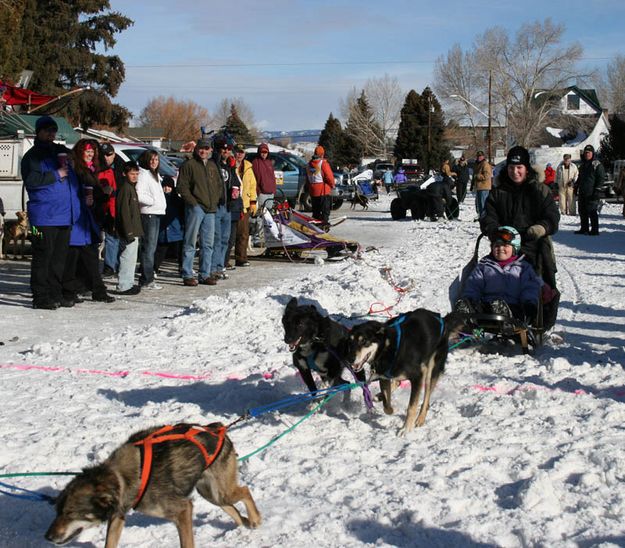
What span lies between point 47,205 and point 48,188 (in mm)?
179

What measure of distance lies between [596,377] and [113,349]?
3996 millimetres

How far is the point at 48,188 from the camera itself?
8.36 metres

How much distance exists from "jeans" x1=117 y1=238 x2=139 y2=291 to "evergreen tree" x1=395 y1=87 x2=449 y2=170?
232 feet

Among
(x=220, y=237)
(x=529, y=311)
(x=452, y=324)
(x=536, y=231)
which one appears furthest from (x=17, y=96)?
(x=452, y=324)

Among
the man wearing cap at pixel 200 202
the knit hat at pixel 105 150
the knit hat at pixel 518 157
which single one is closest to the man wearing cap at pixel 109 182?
the knit hat at pixel 105 150

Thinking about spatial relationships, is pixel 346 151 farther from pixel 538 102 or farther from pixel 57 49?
pixel 57 49

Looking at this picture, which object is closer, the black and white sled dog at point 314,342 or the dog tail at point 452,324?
the black and white sled dog at point 314,342

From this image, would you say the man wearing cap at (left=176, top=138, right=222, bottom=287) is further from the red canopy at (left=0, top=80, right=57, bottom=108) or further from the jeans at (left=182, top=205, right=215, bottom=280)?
the red canopy at (left=0, top=80, right=57, bottom=108)

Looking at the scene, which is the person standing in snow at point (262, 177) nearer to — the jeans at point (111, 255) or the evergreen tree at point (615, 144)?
the jeans at point (111, 255)

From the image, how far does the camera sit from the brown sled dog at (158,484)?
2.91m

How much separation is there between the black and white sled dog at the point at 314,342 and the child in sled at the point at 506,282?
1977 millimetres

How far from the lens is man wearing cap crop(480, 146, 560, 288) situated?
711 cm

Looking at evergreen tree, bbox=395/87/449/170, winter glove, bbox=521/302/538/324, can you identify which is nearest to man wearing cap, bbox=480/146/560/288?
winter glove, bbox=521/302/538/324

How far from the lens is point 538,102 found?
69.9 metres
